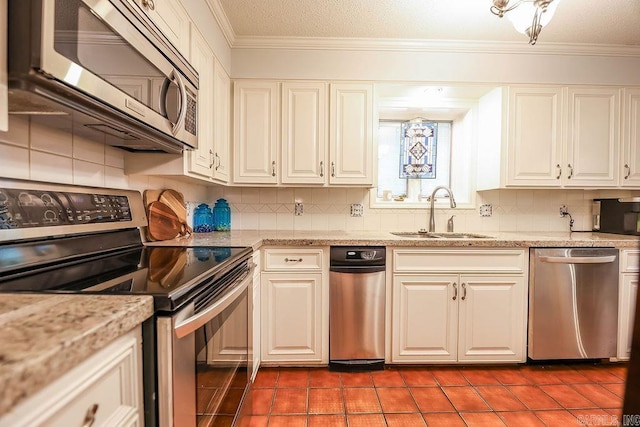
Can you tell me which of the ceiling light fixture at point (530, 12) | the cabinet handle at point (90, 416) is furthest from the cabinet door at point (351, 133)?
the cabinet handle at point (90, 416)

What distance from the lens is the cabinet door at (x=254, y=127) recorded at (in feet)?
7.66

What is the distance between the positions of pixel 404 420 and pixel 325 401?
0.44 metres

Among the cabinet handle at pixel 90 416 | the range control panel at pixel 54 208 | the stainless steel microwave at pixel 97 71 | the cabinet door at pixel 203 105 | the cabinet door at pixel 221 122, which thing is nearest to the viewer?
the cabinet handle at pixel 90 416

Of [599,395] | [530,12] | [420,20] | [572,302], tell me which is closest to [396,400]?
[599,395]

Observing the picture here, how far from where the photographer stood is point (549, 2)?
1.39 metres

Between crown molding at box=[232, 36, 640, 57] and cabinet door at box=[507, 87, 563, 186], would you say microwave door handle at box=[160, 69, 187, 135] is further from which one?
cabinet door at box=[507, 87, 563, 186]

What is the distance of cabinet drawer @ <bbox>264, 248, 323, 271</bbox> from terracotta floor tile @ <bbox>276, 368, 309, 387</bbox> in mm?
694

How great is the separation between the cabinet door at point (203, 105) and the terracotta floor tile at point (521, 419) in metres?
2.13

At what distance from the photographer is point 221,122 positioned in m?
2.15

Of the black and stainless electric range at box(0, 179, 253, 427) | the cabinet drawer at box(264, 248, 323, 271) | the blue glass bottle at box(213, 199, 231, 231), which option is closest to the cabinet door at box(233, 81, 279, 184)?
the blue glass bottle at box(213, 199, 231, 231)

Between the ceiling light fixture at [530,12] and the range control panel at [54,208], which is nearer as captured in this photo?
the range control panel at [54,208]

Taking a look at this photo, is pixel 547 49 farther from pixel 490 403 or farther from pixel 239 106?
pixel 490 403

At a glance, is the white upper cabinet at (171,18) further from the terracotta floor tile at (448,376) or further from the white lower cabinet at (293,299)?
the terracotta floor tile at (448,376)

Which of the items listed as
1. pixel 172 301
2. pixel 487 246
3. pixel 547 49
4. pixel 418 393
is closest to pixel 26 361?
pixel 172 301
